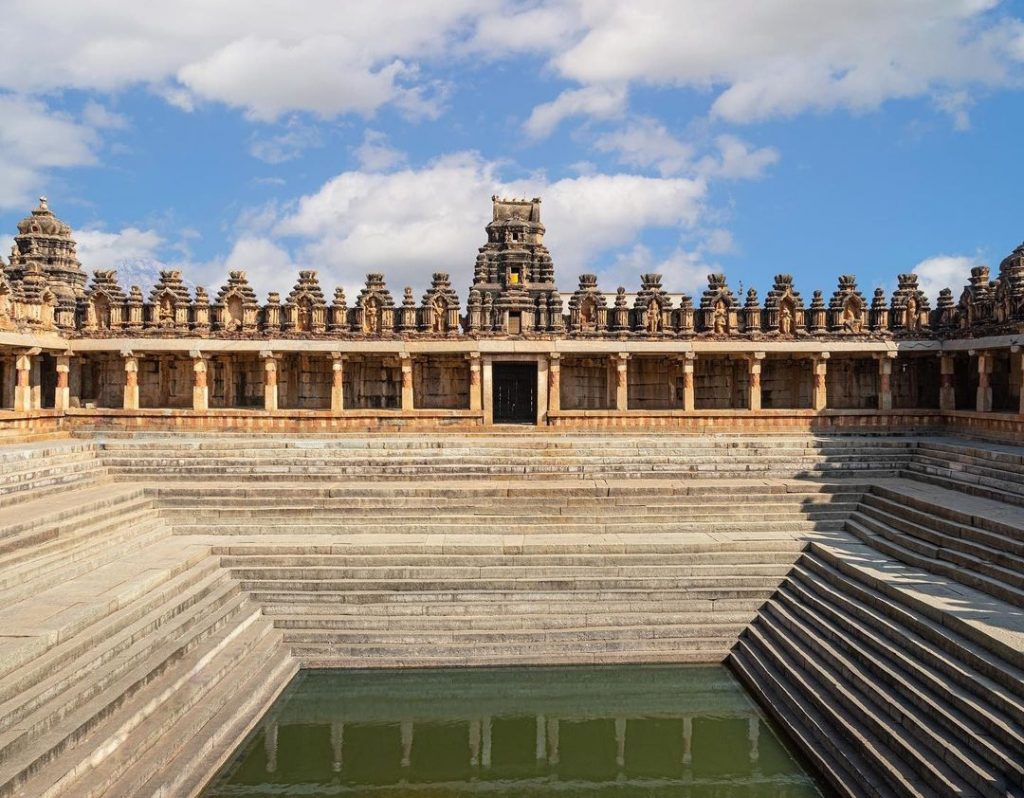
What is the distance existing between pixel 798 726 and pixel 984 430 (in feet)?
39.3

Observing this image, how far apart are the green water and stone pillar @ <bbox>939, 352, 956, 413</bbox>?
41.5ft

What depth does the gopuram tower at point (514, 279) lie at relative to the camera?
1875 cm

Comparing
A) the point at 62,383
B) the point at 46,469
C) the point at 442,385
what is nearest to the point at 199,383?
the point at 62,383

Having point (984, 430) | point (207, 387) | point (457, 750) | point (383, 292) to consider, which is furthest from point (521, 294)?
point (457, 750)

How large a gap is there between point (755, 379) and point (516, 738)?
13001 millimetres

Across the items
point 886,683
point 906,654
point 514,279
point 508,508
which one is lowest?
point 886,683

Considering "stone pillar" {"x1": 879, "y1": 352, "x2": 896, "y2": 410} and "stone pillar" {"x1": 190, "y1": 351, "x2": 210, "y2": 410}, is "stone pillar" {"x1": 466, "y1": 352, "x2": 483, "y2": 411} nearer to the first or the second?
"stone pillar" {"x1": 190, "y1": 351, "x2": 210, "y2": 410}

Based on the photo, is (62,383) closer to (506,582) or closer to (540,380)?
(540,380)

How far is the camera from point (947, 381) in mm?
18734

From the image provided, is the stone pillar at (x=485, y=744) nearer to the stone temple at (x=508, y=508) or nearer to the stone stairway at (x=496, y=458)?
the stone temple at (x=508, y=508)

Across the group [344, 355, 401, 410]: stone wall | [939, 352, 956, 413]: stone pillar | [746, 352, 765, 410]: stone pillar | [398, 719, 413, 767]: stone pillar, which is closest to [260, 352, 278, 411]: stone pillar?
[344, 355, 401, 410]: stone wall

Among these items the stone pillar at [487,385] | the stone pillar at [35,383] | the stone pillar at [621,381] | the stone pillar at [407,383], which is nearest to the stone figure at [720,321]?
the stone pillar at [621,381]

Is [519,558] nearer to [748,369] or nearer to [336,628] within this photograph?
[336,628]

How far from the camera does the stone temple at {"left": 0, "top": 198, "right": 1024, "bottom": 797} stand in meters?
7.39
